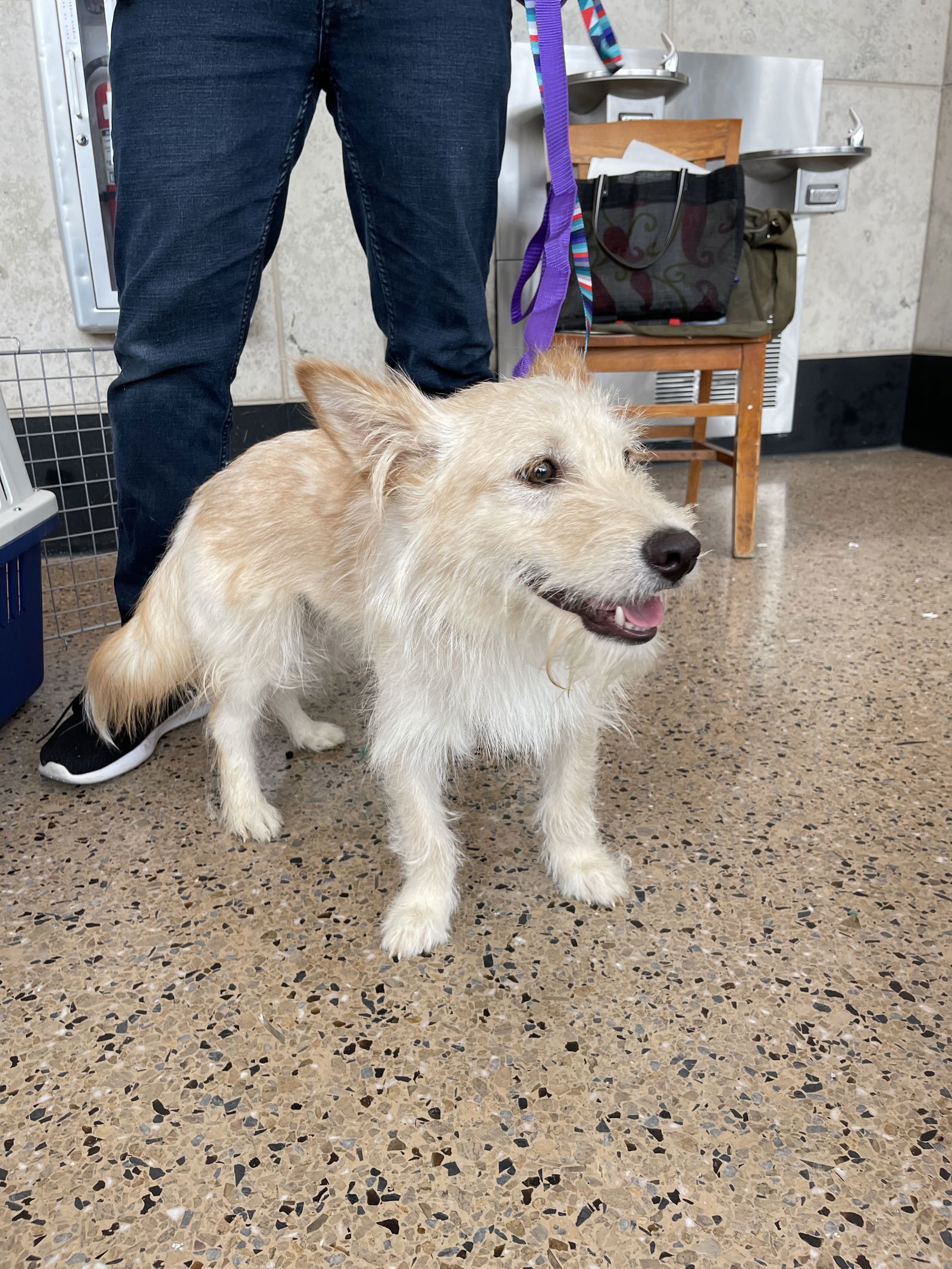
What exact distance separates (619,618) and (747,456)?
2026 millimetres

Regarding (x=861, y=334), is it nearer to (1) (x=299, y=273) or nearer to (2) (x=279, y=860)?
(1) (x=299, y=273)

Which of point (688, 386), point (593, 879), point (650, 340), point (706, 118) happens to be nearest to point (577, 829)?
point (593, 879)

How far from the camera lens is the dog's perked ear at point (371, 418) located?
3.35ft

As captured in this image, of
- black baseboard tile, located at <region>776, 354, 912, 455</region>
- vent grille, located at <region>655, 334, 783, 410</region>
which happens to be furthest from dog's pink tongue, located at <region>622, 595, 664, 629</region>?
black baseboard tile, located at <region>776, 354, 912, 455</region>

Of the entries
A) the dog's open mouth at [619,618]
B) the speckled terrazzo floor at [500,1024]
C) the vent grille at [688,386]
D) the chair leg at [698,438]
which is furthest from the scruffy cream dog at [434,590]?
the vent grille at [688,386]

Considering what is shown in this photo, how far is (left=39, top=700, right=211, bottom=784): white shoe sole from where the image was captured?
1535mm

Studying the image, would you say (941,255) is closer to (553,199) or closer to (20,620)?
(553,199)

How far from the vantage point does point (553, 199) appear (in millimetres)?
1333

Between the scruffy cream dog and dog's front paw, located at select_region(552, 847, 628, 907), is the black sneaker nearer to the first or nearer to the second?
the scruffy cream dog

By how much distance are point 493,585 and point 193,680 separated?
2.53ft

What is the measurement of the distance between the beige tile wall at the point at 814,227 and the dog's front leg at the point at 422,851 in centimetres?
194

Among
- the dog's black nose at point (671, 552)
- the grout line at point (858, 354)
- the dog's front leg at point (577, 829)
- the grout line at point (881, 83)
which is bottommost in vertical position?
the dog's front leg at point (577, 829)

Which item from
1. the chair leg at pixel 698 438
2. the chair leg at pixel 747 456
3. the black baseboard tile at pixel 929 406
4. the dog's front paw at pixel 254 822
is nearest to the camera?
the dog's front paw at pixel 254 822

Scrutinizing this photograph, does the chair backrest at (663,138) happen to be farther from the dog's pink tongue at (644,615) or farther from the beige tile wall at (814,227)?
the dog's pink tongue at (644,615)
